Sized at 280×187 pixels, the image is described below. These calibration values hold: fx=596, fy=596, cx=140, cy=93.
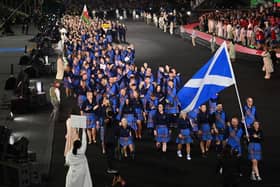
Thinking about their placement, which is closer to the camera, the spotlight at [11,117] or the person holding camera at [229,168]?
the person holding camera at [229,168]

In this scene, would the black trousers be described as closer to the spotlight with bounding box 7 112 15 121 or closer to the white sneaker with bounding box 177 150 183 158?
the white sneaker with bounding box 177 150 183 158

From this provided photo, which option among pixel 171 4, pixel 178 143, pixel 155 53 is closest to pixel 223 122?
pixel 178 143

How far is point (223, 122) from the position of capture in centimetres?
1450

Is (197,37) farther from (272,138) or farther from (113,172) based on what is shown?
(113,172)

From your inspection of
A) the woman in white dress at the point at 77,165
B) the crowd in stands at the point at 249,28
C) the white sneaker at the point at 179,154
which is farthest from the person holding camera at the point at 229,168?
the crowd in stands at the point at 249,28

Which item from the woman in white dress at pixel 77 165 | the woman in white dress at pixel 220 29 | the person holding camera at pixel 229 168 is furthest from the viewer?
the woman in white dress at pixel 220 29

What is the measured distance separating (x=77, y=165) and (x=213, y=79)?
432 cm

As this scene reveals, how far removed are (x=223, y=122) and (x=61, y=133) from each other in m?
5.41

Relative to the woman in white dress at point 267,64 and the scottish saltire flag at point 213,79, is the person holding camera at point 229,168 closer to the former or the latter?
the scottish saltire flag at point 213,79

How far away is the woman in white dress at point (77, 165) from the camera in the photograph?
1043 centimetres

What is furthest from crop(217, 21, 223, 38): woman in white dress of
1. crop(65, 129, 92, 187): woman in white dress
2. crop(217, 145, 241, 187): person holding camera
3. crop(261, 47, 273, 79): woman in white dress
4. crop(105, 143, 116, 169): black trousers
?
crop(65, 129, 92, 187): woman in white dress

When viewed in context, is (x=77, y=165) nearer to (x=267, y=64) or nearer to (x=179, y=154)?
(x=179, y=154)

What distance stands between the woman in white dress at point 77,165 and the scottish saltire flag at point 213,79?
376 centimetres

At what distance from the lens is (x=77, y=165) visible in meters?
10.5
